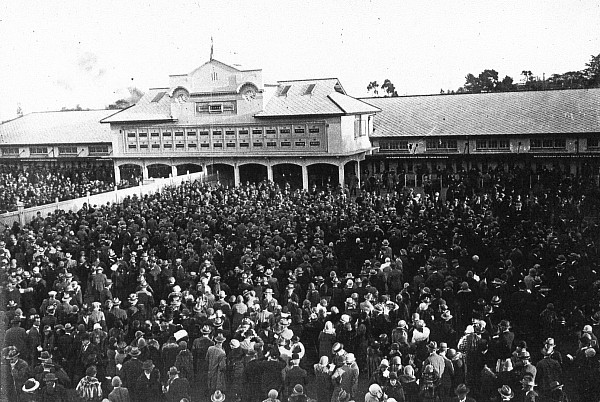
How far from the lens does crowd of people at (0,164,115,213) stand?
2739 cm

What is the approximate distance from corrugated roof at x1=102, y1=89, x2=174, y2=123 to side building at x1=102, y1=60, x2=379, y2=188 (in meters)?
0.07

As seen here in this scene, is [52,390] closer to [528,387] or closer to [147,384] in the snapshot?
[147,384]

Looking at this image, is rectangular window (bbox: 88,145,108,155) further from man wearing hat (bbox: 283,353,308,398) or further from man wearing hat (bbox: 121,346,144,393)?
man wearing hat (bbox: 283,353,308,398)

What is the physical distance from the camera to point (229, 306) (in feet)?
37.4

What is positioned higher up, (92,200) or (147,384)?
(92,200)

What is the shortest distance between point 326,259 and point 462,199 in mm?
11680

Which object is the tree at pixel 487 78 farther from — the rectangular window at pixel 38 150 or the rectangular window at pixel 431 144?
the rectangular window at pixel 38 150

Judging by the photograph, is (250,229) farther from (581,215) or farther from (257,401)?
(581,215)

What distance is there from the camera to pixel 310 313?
1062cm

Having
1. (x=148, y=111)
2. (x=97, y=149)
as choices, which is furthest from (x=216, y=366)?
(x=97, y=149)

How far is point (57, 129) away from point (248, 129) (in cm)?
Answer: 1797

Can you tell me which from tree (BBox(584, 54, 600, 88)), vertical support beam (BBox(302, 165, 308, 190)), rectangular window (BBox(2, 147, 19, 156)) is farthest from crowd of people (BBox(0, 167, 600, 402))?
tree (BBox(584, 54, 600, 88))

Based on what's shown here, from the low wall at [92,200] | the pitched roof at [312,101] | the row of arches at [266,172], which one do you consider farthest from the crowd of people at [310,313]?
the row of arches at [266,172]

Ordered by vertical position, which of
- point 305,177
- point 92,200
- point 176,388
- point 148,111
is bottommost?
point 176,388
